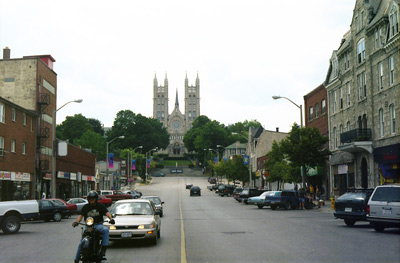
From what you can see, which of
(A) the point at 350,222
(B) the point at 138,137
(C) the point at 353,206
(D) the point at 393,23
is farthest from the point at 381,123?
(B) the point at 138,137

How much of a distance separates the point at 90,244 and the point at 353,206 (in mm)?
14234

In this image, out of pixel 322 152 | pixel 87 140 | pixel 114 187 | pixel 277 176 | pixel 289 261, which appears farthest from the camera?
pixel 87 140

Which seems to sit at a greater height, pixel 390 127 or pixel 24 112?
pixel 24 112

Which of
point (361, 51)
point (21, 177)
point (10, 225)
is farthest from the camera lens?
point (21, 177)

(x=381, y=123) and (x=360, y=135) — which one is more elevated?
(x=381, y=123)

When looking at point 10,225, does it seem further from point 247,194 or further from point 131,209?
point 247,194

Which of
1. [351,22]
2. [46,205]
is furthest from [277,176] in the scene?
[46,205]

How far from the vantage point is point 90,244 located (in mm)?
10117

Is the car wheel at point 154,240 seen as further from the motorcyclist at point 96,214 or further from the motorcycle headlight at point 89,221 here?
the motorcycle headlight at point 89,221

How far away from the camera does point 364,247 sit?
543 inches

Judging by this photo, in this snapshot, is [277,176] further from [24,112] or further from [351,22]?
[24,112]

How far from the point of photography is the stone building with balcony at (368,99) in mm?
32750

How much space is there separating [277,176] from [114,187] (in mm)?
40769

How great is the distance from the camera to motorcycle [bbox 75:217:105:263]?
995cm
